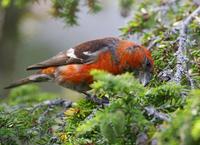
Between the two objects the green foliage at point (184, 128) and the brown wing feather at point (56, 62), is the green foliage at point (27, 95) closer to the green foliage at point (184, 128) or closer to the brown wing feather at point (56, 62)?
the brown wing feather at point (56, 62)

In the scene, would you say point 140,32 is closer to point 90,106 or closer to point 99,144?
point 90,106

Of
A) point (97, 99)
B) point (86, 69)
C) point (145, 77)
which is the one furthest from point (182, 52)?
point (86, 69)

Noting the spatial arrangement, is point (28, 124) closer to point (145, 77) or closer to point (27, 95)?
point (145, 77)

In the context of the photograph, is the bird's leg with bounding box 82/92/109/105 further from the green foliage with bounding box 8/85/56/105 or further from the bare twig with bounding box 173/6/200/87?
the green foliage with bounding box 8/85/56/105

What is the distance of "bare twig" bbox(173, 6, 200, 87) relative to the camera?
2.55m

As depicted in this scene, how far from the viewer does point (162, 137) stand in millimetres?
1731

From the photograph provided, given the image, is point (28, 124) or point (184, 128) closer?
point (184, 128)

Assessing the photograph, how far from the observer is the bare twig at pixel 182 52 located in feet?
8.37

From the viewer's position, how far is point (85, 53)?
3.72 meters

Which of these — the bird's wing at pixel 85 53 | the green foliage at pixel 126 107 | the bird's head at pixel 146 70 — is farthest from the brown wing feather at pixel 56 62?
the green foliage at pixel 126 107

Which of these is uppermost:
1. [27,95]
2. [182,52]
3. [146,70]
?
[182,52]

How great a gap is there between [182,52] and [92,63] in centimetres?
94

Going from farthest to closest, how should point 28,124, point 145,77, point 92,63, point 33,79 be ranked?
point 33,79, point 92,63, point 145,77, point 28,124

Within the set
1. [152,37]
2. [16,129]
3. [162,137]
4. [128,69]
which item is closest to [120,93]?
[162,137]
